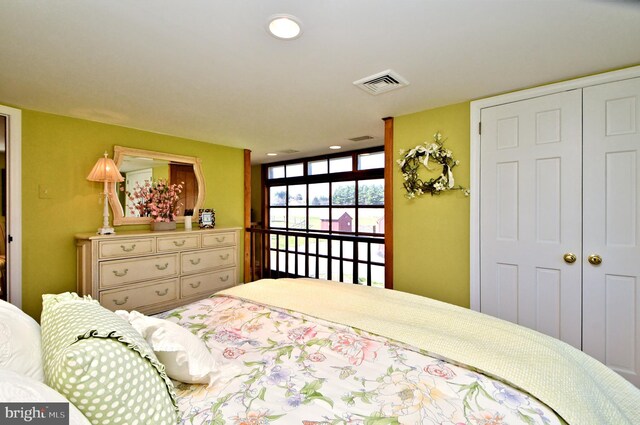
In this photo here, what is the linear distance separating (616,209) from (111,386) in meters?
2.82

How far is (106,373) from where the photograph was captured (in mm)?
653

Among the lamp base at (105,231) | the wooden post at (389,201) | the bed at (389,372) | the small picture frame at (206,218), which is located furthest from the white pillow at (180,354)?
the small picture frame at (206,218)

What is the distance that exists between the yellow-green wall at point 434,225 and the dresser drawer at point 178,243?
7.82 ft

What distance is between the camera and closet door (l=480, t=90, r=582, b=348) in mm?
2090

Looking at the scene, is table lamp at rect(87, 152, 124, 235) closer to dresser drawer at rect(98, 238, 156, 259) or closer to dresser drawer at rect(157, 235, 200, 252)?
dresser drawer at rect(98, 238, 156, 259)

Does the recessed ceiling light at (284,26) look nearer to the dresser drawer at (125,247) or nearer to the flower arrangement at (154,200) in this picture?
the dresser drawer at (125,247)

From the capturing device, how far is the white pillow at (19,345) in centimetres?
74

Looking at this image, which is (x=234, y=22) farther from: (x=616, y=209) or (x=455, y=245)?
(x=616, y=209)

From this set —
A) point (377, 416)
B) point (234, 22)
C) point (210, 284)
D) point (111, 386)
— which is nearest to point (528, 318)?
point (377, 416)

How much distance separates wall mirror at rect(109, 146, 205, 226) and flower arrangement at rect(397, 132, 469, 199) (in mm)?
2724

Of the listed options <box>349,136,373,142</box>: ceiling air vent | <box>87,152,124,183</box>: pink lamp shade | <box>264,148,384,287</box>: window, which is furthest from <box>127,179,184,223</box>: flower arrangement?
<box>349,136,373,142</box>: ceiling air vent

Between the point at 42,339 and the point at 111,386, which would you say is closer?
the point at 111,386

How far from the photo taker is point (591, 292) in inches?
79.7

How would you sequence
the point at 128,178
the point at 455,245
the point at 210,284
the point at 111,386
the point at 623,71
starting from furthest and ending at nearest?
1. the point at 210,284
2. the point at 128,178
3. the point at 455,245
4. the point at 623,71
5. the point at 111,386
